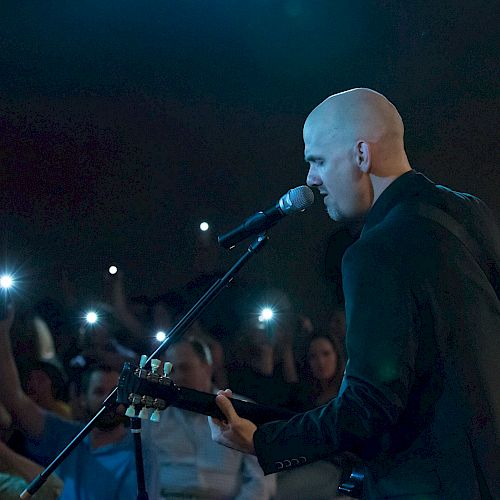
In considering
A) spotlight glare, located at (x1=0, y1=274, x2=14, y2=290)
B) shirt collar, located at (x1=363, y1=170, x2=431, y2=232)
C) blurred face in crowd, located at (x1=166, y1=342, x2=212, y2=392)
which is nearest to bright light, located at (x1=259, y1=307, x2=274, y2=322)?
blurred face in crowd, located at (x1=166, y1=342, x2=212, y2=392)

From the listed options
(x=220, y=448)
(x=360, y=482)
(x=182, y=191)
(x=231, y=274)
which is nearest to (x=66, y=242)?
(x=182, y=191)

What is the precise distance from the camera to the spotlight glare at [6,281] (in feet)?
16.3

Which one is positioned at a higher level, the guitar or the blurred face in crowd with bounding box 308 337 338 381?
the blurred face in crowd with bounding box 308 337 338 381

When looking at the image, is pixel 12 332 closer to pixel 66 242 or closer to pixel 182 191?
pixel 66 242

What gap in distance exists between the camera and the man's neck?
10.4 ft

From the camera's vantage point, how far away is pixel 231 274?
7.00ft

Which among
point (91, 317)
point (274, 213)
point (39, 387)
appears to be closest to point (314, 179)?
point (274, 213)

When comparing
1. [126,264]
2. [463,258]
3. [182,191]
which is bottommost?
[463,258]

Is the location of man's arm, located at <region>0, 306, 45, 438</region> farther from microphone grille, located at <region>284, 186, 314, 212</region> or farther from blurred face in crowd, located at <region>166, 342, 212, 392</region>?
microphone grille, located at <region>284, 186, 314, 212</region>

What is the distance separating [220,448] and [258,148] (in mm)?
2659

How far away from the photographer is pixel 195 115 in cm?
532

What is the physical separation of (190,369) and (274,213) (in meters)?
1.37

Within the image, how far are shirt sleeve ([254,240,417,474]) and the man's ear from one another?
249mm

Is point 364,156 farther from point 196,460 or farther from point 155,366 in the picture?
point 196,460
